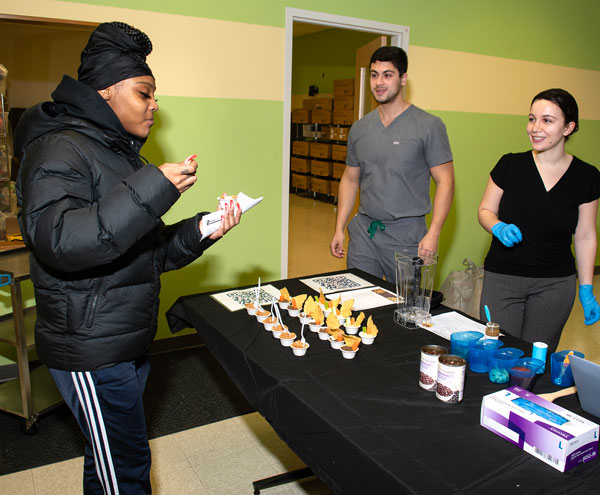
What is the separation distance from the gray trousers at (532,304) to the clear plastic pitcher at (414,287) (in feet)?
1.81

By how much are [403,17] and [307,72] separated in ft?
23.6

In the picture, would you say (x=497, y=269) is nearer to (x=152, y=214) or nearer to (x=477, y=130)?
(x=152, y=214)

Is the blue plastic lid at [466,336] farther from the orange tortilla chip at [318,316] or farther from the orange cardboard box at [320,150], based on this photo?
the orange cardboard box at [320,150]

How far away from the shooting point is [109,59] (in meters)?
1.46

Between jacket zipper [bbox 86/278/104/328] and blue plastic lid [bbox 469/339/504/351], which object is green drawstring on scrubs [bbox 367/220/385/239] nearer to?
blue plastic lid [bbox 469/339/504/351]

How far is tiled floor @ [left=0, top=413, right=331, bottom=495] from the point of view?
2.12m

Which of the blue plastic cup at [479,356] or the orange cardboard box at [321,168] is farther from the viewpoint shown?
the orange cardboard box at [321,168]

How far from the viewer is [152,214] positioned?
128cm

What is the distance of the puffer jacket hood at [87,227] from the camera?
4.02 ft

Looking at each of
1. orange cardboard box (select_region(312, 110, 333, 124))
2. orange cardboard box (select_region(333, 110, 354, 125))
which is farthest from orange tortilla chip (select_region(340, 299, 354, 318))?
orange cardboard box (select_region(312, 110, 333, 124))

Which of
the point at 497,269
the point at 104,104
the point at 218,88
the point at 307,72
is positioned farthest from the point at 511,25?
the point at 307,72

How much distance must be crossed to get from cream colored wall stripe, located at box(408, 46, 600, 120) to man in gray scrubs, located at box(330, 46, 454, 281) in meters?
1.49

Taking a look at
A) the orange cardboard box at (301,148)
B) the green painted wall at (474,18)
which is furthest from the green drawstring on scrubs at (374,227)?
the orange cardboard box at (301,148)

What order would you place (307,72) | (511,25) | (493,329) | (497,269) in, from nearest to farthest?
(493,329) → (497,269) → (511,25) → (307,72)
